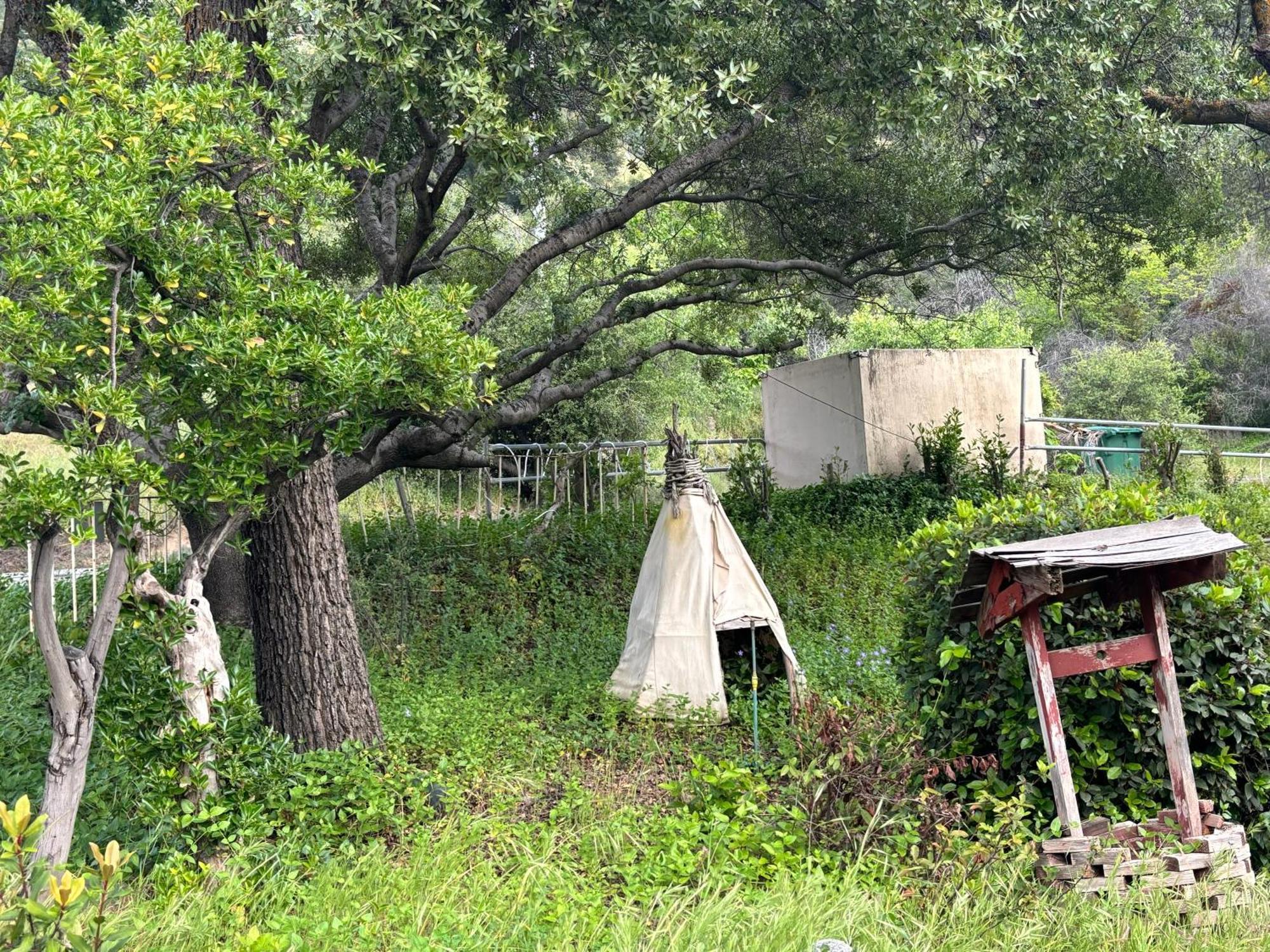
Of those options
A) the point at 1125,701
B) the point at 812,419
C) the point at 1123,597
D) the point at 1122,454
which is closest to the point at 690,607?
the point at 1125,701

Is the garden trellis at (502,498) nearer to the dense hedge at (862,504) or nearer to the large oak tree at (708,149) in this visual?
the large oak tree at (708,149)

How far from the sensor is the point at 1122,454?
55.5ft

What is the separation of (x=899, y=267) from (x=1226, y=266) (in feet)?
83.3

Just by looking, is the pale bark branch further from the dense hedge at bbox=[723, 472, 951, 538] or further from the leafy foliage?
the leafy foliage

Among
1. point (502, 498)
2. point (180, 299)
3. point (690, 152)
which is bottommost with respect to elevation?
point (502, 498)

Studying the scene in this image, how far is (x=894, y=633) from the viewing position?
9133 millimetres

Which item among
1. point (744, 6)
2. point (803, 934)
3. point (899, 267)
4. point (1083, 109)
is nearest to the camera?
point (803, 934)

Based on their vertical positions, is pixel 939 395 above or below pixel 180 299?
above

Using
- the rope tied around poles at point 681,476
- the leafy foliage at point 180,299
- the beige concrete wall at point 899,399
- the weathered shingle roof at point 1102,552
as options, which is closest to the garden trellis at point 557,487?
the beige concrete wall at point 899,399

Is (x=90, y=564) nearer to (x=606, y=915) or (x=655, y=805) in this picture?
(x=655, y=805)

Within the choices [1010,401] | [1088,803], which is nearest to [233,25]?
[1088,803]

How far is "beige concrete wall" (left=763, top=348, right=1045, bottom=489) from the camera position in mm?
15891

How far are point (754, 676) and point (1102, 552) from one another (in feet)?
8.23

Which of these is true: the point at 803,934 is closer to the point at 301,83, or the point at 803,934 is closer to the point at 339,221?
the point at 301,83
